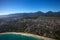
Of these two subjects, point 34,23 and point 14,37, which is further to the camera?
point 34,23

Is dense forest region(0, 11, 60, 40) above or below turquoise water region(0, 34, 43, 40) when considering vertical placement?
above

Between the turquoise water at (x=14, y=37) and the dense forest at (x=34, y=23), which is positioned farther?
the turquoise water at (x=14, y=37)

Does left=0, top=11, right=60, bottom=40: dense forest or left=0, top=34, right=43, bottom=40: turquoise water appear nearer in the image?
left=0, top=11, right=60, bottom=40: dense forest

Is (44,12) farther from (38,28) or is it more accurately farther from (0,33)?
(0,33)

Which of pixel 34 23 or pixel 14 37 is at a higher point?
pixel 34 23

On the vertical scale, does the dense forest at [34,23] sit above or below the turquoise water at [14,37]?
above

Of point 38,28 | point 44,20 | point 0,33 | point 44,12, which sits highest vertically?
point 44,12

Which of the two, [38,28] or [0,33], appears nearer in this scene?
[38,28]

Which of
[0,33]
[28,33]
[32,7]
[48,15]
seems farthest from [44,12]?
[0,33]
